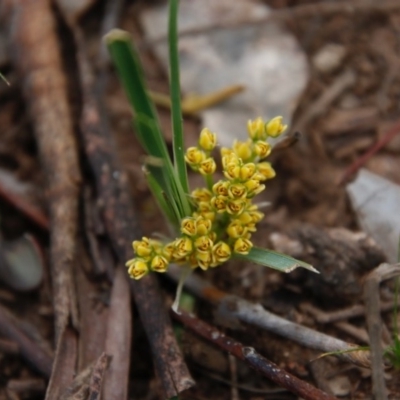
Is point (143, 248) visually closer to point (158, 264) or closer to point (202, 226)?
point (158, 264)

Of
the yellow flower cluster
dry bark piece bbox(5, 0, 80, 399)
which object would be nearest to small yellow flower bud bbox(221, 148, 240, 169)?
the yellow flower cluster

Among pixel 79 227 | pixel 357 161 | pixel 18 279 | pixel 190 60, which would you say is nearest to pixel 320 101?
pixel 357 161

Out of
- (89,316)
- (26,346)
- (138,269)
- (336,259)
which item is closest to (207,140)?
(138,269)

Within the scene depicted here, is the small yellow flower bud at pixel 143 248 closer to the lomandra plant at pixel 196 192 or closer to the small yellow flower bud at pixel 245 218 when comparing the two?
the lomandra plant at pixel 196 192

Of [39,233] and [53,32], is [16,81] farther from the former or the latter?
[39,233]

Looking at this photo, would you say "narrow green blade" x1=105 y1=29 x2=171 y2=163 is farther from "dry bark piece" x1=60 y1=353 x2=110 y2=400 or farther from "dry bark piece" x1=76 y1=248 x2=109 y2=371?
"dry bark piece" x1=60 y1=353 x2=110 y2=400

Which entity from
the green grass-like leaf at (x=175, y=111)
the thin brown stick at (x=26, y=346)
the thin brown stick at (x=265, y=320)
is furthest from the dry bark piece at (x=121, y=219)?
the green grass-like leaf at (x=175, y=111)
